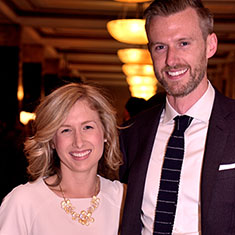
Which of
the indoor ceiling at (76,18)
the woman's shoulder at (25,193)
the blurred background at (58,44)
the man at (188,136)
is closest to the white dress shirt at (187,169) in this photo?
the man at (188,136)

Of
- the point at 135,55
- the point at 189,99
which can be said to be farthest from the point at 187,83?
the point at 135,55

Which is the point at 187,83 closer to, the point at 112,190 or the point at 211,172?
the point at 211,172

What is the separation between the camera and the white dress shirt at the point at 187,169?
2.05 metres

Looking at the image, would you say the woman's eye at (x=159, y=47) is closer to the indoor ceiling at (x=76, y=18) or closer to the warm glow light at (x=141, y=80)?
the indoor ceiling at (x=76, y=18)

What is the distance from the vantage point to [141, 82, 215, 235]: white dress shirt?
2.05 meters

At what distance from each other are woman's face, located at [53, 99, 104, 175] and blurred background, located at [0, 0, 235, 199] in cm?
34

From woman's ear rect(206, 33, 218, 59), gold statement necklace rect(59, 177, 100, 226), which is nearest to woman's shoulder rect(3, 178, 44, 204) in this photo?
gold statement necklace rect(59, 177, 100, 226)

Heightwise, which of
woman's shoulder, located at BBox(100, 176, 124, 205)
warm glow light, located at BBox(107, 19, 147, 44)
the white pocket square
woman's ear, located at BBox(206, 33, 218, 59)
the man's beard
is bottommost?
woman's shoulder, located at BBox(100, 176, 124, 205)

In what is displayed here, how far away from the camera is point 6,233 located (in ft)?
6.52

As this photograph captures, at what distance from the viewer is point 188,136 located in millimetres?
2150

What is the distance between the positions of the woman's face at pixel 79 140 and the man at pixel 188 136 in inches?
8.7

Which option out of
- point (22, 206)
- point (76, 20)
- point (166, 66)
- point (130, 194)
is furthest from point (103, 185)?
point (76, 20)

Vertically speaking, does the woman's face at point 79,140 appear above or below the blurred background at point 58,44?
below

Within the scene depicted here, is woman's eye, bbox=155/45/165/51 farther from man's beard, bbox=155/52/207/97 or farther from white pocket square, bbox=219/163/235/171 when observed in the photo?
white pocket square, bbox=219/163/235/171
